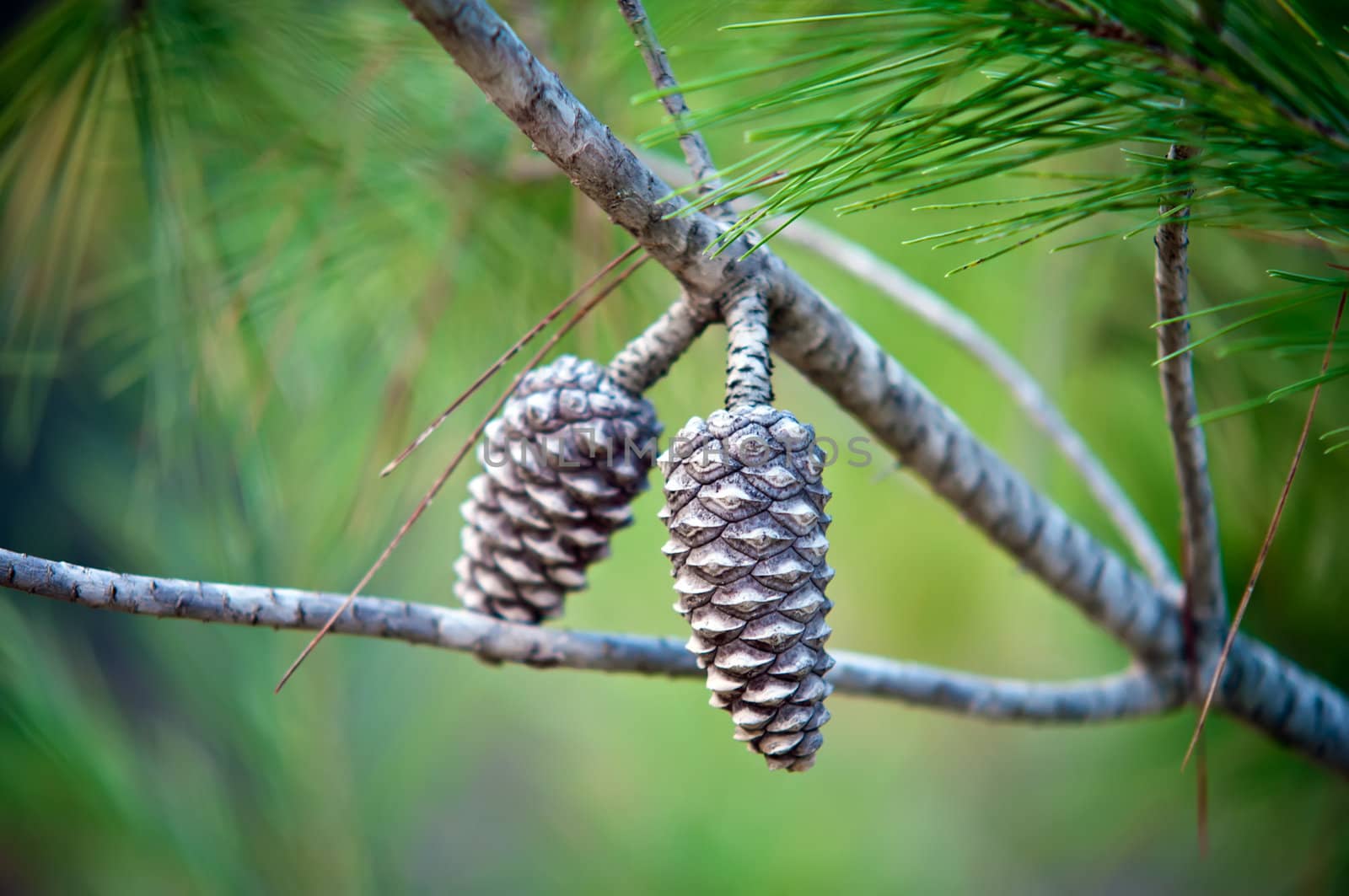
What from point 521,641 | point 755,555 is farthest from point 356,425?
point 755,555

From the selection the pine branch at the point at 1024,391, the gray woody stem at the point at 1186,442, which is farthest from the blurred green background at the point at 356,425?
the pine branch at the point at 1024,391

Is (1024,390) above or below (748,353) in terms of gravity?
above

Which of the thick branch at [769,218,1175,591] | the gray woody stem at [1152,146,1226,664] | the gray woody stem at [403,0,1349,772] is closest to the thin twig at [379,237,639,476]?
the gray woody stem at [403,0,1349,772]

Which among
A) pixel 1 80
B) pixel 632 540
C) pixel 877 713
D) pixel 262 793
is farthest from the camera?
pixel 877 713

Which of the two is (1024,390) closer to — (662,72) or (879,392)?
(879,392)

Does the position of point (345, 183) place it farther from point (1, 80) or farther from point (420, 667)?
point (420, 667)

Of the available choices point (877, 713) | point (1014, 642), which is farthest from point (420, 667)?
point (1014, 642)
